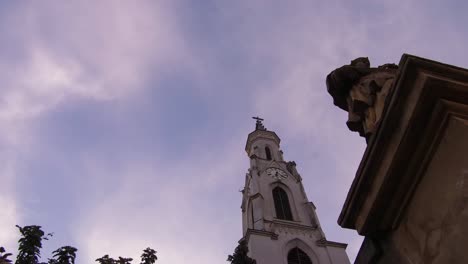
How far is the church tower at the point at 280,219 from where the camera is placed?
2967 cm

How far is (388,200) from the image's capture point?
3873mm

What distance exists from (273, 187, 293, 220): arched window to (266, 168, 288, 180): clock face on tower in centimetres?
166

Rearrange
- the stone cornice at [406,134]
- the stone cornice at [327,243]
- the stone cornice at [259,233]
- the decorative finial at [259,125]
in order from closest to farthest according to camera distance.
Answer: the stone cornice at [406,134] → the stone cornice at [259,233] → the stone cornice at [327,243] → the decorative finial at [259,125]

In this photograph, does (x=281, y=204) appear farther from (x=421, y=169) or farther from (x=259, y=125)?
(x=421, y=169)

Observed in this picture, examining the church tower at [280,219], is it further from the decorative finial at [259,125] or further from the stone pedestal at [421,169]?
the stone pedestal at [421,169]

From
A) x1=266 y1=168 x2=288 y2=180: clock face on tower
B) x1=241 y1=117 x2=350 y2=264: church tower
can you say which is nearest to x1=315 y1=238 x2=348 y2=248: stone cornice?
x1=241 y1=117 x2=350 y2=264: church tower

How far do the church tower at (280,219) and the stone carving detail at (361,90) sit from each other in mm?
24203

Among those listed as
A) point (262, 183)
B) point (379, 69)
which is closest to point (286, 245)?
point (262, 183)

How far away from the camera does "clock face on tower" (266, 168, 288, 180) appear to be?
133ft

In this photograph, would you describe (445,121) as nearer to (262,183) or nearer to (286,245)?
(286,245)

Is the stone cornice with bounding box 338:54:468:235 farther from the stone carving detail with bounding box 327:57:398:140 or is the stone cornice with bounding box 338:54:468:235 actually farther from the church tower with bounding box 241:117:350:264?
the church tower with bounding box 241:117:350:264

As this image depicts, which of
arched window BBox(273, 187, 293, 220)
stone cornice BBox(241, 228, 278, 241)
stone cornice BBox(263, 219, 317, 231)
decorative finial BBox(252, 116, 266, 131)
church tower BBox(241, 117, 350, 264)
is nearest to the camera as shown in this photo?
church tower BBox(241, 117, 350, 264)

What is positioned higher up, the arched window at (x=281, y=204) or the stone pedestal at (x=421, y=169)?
the arched window at (x=281, y=204)

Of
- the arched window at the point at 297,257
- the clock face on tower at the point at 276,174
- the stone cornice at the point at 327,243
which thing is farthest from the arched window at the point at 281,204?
the arched window at the point at 297,257
